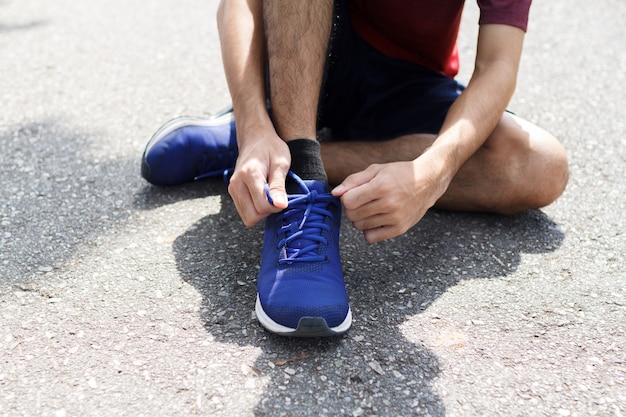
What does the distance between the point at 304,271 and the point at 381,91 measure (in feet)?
2.60

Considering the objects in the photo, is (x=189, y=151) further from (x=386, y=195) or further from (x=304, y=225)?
(x=386, y=195)

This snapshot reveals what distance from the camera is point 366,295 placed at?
65.8 inches

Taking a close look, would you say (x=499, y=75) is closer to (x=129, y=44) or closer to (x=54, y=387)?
(x=54, y=387)

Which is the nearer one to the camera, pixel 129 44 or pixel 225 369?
pixel 225 369

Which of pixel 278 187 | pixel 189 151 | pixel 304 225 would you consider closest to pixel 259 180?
pixel 278 187

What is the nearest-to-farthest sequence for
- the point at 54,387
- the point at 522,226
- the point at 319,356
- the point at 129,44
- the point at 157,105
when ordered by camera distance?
the point at 54,387 < the point at 319,356 < the point at 522,226 < the point at 157,105 < the point at 129,44

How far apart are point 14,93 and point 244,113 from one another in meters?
1.43

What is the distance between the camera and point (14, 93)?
2734 mm

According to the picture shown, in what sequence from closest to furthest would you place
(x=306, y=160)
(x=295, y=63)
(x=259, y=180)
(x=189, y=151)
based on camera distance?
(x=259, y=180) → (x=306, y=160) → (x=295, y=63) → (x=189, y=151)

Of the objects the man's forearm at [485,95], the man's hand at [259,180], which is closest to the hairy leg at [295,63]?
the man's hand at [259,180]

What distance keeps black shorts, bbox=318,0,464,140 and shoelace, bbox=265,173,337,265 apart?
510 millimetres

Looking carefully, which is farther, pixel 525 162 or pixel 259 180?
pixel 525 162

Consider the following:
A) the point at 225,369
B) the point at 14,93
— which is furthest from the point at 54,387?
the point at 14,93

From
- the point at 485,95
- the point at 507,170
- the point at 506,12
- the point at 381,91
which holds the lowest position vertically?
the point at 507,170
